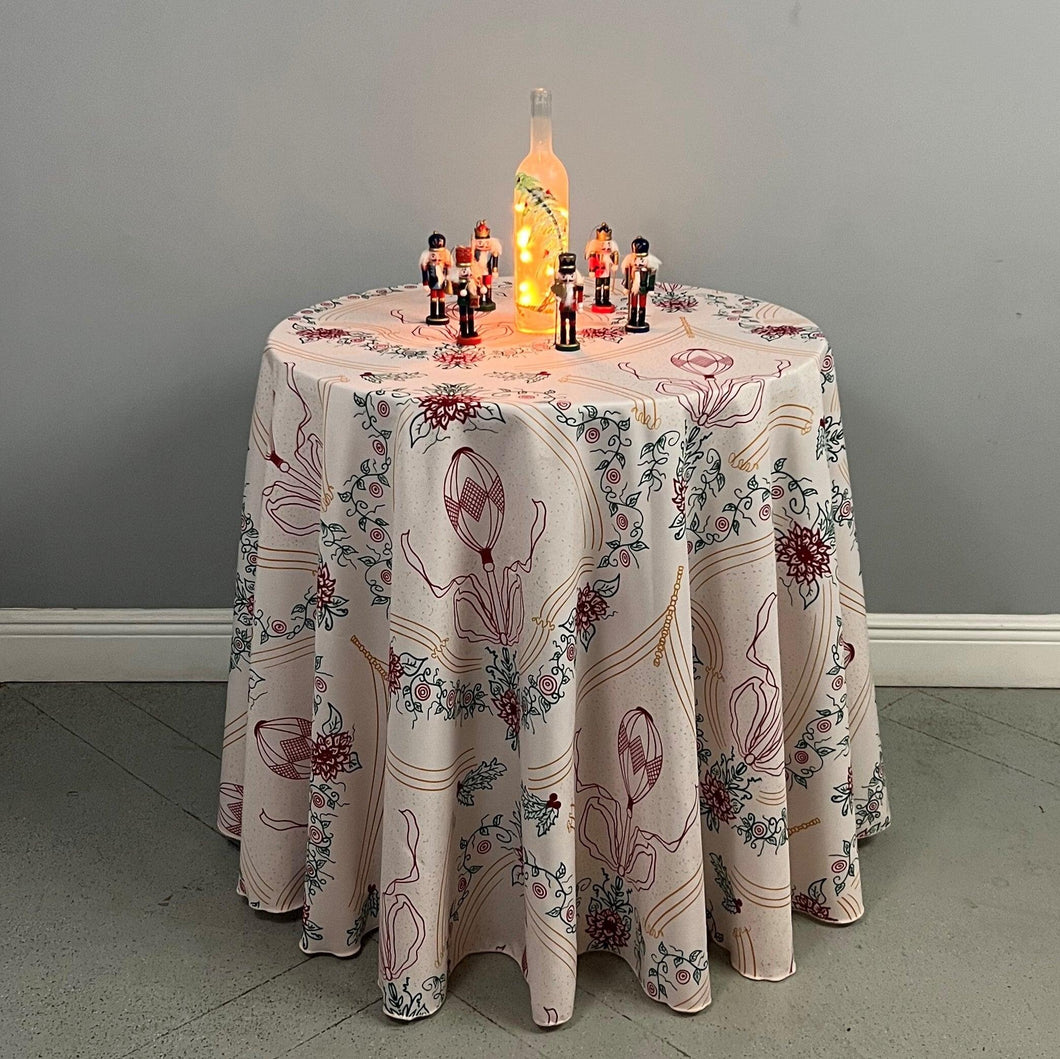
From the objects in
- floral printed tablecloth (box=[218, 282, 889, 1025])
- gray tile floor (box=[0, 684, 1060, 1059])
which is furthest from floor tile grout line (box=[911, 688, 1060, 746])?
floral printed tablecloth (box=[218, 282, 889, 1025])

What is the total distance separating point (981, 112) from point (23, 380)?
62.6 inches

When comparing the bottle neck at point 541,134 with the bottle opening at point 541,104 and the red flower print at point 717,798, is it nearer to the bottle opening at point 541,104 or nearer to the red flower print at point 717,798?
the bottle opening at point 541,104

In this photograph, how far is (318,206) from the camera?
1907mm

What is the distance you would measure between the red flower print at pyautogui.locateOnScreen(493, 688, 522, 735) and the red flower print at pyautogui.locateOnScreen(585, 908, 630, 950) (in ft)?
0.96

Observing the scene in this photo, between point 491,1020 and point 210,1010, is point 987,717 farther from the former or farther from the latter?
point 210,1010

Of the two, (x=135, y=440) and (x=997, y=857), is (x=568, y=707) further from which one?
(x=135, y=440)

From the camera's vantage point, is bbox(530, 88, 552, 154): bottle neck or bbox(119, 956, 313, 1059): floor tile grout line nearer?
bbox(119, 956, 313, 1059): floor tile grout line

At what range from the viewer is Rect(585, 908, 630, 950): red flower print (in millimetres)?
1494

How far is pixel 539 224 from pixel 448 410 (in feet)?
1.36

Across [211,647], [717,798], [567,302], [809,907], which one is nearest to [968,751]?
[809,907]

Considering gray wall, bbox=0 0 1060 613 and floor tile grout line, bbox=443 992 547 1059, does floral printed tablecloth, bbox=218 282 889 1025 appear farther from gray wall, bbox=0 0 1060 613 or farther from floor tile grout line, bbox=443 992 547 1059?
gray wall, bbox=0 0 1060 613

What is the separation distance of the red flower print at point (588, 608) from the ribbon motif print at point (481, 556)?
0.07 m

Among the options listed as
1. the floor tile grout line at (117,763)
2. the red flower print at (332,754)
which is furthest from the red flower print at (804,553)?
the floor tile grout line at (117,763)

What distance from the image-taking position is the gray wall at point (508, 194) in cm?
181
